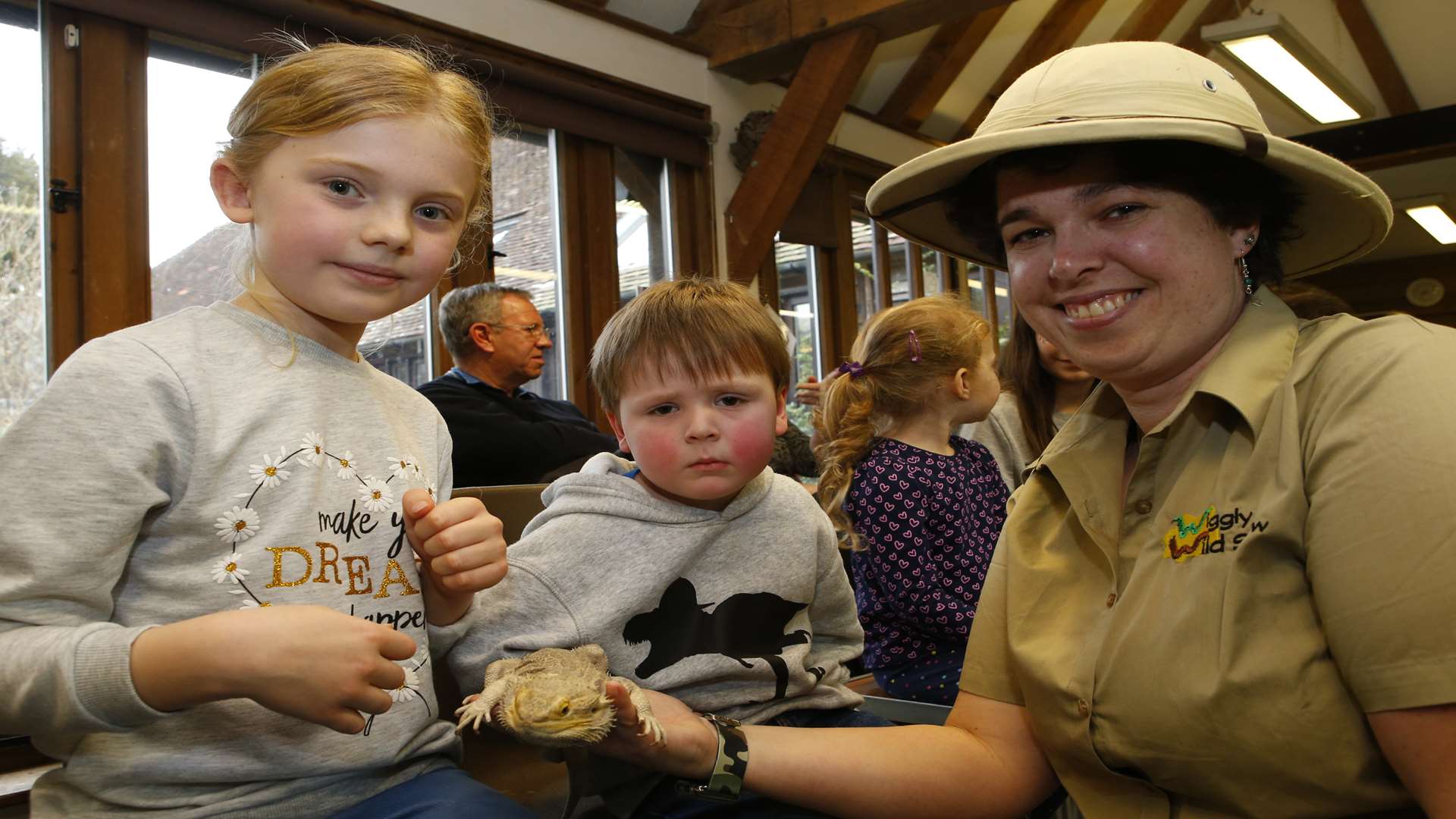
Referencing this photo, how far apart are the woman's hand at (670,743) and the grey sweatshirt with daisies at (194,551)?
23cm

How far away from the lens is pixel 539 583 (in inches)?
50.5

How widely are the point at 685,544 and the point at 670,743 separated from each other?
330 mm

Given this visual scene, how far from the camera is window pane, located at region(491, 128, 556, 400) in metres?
4.98

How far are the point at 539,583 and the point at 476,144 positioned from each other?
0.54 meters

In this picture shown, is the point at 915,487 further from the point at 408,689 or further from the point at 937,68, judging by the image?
the point at 937,68

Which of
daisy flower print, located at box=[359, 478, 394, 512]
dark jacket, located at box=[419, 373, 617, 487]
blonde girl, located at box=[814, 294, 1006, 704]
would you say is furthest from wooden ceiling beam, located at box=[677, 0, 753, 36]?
daisy flower print, located at box=[359, 478, 394, 512]

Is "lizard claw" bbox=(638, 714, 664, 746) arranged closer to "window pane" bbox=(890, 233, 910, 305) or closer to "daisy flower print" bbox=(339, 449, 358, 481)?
"daisy flower print" bbox=(339, 449, 358, 481)

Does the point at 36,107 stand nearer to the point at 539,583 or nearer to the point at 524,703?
the point at 539,583

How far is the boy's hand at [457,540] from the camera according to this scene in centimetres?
107

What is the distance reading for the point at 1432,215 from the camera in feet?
26.4

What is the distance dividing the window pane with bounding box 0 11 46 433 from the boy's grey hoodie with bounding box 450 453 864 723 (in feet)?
9.00

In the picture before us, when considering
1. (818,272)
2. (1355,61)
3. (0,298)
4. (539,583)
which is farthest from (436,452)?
(1355,61)

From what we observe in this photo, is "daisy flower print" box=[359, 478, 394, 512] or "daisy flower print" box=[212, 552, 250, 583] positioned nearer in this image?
"daisy flower print" box=[212, 552, 250, 583]

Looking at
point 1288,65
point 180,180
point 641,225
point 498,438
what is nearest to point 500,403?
point 498,438
